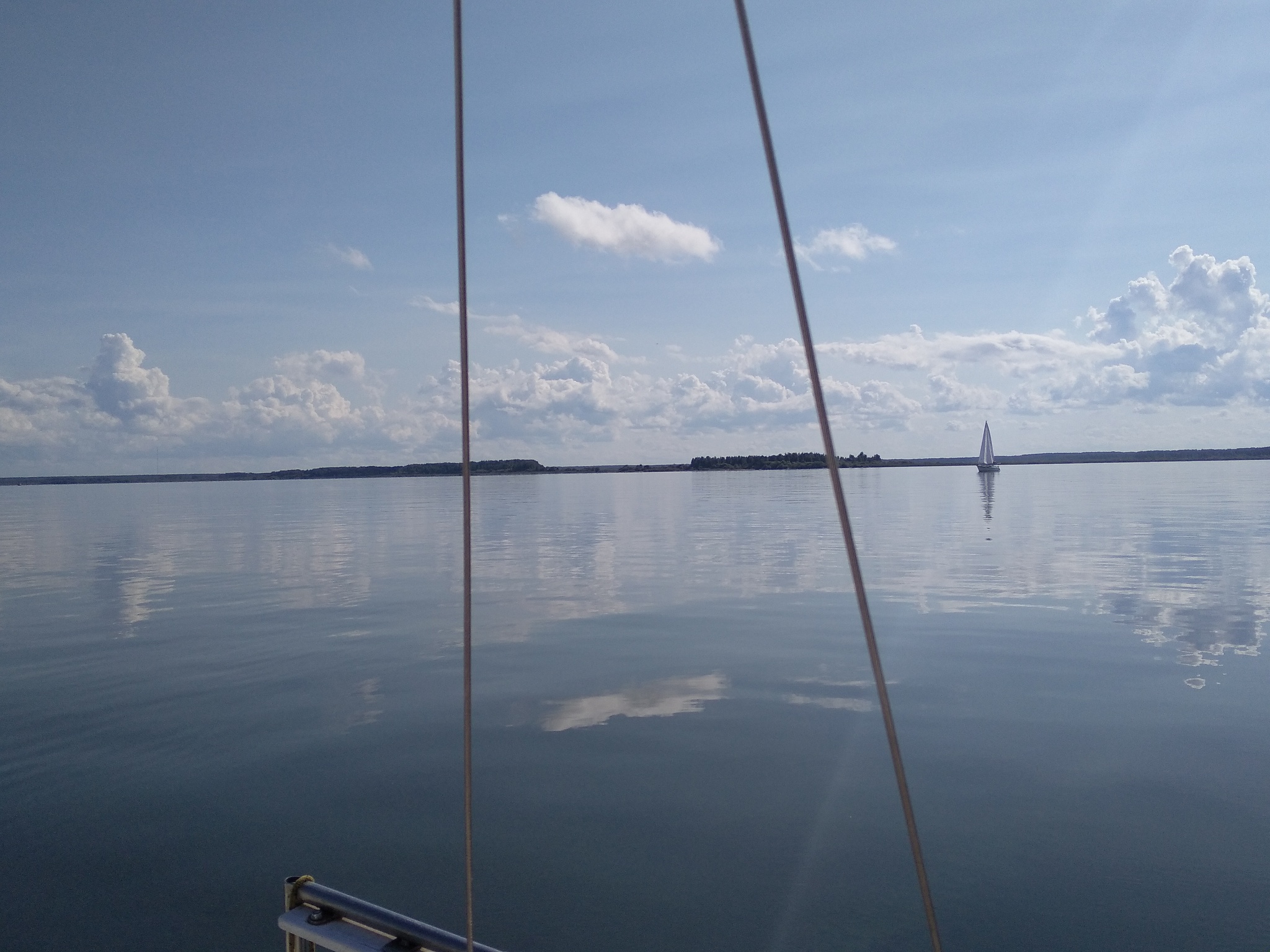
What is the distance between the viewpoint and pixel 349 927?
114 inches

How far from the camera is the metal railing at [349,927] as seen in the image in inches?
105

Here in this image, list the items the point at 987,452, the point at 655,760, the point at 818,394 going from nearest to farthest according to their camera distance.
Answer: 1. the point at 818,394
2. the point at 655,760
3. the point at 987,452

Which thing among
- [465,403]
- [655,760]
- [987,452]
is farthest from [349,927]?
[987,452]

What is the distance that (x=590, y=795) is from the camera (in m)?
7.40

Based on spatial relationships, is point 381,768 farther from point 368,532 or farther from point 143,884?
point 368,532

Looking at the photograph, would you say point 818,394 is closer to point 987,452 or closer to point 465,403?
point 465,403

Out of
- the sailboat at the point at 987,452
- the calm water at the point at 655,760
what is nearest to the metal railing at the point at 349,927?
the calm water at the point at 655,760

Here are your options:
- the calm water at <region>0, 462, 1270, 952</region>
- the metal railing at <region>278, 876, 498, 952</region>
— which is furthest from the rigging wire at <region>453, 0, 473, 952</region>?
the calm water at <region>0, 462, 1270, 952</region>

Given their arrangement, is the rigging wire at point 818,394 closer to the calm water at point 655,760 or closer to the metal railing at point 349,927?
the metal railing at point 349,927

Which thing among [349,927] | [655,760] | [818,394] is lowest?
[655,760]

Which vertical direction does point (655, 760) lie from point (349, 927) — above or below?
below

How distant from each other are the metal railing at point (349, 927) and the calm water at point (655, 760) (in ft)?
9.31

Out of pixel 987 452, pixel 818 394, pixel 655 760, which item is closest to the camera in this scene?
pixel 818 394

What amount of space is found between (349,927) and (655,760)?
5.51 meters
